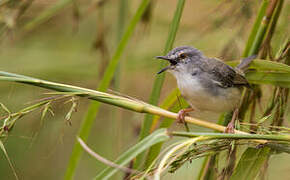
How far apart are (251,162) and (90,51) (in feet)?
7.18

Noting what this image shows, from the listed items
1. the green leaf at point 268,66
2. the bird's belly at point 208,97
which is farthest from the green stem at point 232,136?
the bird's belly at point 208,97

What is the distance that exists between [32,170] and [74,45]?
4.36ft

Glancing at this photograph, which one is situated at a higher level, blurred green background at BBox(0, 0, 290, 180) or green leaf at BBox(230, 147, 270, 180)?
blurred green background at BBox(0, 0, 290, 180)

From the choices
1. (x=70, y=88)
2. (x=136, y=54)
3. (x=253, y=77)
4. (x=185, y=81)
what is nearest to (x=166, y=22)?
(x=136, y=54)

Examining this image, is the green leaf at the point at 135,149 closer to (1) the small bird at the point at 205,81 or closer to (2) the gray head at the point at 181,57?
(1) the small bird at the point at 205,81

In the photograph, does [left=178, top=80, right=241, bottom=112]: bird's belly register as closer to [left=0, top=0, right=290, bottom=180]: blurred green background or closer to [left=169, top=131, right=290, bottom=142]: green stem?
[left=0, top=0, right=290, bottom=180]: blurred green background

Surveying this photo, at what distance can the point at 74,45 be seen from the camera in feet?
13.1

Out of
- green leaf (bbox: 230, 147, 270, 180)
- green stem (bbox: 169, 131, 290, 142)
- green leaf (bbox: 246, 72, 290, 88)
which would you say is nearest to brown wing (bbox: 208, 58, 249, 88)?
green leaf (bbox: 246, 72, 290, 88)

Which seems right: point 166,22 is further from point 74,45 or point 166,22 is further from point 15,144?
point 15,144

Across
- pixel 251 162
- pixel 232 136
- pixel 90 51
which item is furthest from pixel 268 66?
pixel 90 51

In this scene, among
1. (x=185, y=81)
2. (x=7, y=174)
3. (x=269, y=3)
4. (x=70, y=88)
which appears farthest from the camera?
(x=7, y=174)

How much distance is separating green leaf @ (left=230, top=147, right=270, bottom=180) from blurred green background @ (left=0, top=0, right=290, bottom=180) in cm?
88

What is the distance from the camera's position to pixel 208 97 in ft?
8.91

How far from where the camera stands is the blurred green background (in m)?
2.84
